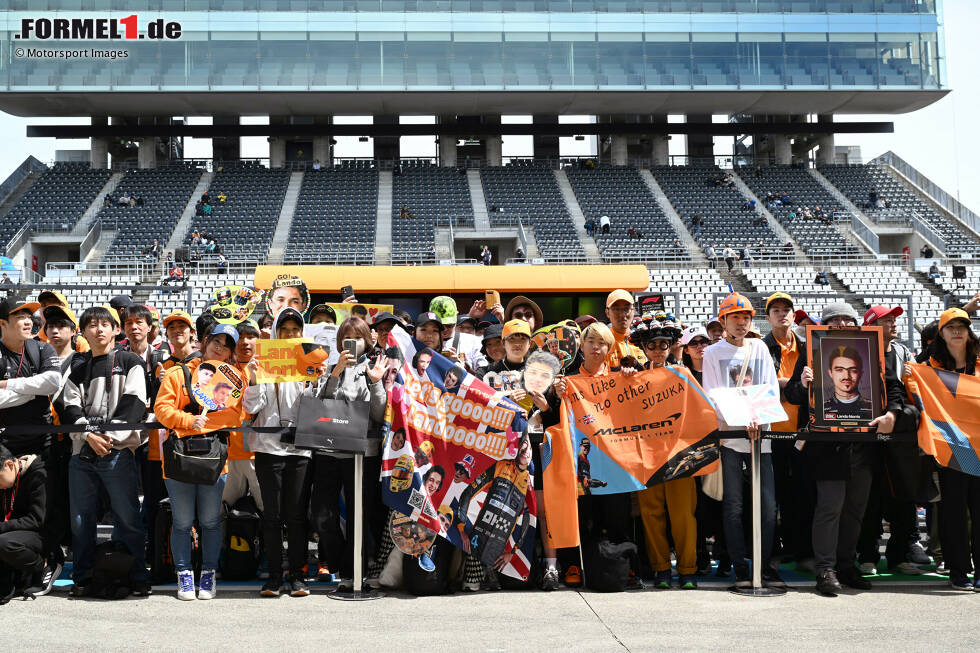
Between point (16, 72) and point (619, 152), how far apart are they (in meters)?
29.0

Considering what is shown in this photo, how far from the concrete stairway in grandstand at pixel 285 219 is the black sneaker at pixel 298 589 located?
2662 cm

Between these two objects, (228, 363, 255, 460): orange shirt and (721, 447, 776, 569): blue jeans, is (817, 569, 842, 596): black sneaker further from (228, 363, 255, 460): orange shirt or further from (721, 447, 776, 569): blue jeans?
(228, 363, 255, 460): orange shirt

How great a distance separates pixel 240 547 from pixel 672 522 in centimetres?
329

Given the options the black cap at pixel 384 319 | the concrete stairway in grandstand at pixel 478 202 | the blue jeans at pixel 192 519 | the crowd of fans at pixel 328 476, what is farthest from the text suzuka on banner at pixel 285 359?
the concrete stairway in grandstand at pixel 478 202

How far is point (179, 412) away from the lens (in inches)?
235

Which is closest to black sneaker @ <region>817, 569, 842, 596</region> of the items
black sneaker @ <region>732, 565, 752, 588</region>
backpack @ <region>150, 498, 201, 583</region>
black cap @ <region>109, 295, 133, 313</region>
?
black sneaker @ <region>732, 565, 752, 588</region>

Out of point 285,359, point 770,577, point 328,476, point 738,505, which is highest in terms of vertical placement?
point 285,359

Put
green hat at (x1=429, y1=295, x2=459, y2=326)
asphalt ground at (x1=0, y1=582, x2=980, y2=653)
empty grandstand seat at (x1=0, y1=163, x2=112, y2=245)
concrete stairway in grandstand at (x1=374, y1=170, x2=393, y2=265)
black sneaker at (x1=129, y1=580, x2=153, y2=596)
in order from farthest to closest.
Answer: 1. empty grandstand seat at (x1=0, y1=163, x2=112, y2=245)
2. concrete stairway in grandstand at (x1=374, y1=170, x2=393, y2=265)
3. green hat at (x1=429, y1=295, x2=459, y2=326)
4. black sneaker at (x1=129, y1=580, x2=153, y2=596)
5. asphalt ground at (x1=0, y1=582, x2=980, y2=653)

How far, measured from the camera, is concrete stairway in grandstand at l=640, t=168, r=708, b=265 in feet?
110

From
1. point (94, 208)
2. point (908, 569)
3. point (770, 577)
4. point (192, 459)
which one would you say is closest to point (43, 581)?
point (192, 459)

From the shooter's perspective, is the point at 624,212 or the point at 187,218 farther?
the point at 624,212

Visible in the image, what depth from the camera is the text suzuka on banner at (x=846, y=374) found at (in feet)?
20.5

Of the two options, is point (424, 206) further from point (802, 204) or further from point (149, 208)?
point (802, 204)

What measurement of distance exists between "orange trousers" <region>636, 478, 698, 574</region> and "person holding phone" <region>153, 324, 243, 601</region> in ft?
10.4
